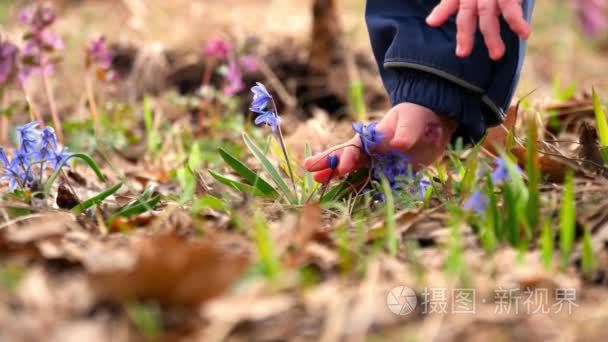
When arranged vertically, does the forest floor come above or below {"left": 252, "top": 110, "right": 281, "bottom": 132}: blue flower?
below

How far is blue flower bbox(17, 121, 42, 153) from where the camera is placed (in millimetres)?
1526

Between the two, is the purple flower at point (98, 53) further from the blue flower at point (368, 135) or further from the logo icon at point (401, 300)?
the logo icon at point (401, 300)

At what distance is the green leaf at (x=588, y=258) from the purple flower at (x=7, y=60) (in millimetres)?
2019

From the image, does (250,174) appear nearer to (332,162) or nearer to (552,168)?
(332,162)

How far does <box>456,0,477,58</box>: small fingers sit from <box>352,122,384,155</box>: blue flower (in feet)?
0.81

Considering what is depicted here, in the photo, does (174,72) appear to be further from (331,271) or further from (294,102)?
(331,271)

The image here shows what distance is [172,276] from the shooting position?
896mm

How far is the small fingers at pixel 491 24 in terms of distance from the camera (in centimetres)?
152

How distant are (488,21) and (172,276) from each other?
3.08 feet

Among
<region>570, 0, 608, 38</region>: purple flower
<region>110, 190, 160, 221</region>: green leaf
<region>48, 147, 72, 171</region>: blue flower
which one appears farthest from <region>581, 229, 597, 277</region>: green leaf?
<region>570, 0, 608, 38</region>: purple flower

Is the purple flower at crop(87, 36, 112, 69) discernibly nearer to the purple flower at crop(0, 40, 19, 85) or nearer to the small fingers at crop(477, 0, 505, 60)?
the purple flower at crop(0, 40, 19, 85)

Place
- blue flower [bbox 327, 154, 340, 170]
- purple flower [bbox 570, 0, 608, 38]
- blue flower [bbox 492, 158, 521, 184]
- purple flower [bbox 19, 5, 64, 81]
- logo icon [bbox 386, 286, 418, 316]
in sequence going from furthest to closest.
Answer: purple flower [bbox 570, 0, 608, 38]
purple flower [bbox 19, 5, 64, 81]
blue flower [bbox 327, 154, 340, 170]
blue flower [bbox 492, 158, 521, 184]
logo icon [bbox 386, 286, 418, 316]

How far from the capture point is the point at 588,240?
1079mm

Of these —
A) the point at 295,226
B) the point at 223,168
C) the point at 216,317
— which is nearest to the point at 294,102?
the point at 223,168
